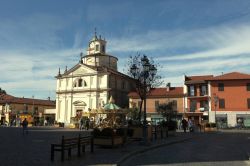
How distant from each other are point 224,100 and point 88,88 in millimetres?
25229

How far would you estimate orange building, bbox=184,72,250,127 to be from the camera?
177 ft

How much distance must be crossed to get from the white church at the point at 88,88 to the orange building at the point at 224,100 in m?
13.2

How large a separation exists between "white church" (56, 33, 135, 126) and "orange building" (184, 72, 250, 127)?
13.2 meters

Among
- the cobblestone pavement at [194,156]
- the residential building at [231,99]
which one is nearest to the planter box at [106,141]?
the cobblestone pavement at [194,156]

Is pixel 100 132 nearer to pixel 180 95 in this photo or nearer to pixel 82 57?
pixel 180 95

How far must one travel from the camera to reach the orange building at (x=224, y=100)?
5409cm

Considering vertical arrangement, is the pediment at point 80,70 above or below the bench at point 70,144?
above

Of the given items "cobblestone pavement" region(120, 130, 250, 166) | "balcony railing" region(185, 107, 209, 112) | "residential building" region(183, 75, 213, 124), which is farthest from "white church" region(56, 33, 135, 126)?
"cobblestone pavement" region(120, 130, 250, 166)

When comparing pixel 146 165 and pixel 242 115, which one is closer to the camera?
pixel 146 165

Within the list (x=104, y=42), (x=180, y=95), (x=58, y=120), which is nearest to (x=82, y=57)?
(x=104, y=42)

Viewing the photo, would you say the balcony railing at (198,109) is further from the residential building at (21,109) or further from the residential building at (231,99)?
the residential building at (21,109)

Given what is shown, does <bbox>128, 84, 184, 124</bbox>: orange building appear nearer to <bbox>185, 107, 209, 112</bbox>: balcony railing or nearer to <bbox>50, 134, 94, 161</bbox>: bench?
<bbox>185, 107, 209, 112</bbox>: balcony railing

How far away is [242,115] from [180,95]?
11081 millimetres

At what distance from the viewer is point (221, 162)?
1291 cm
